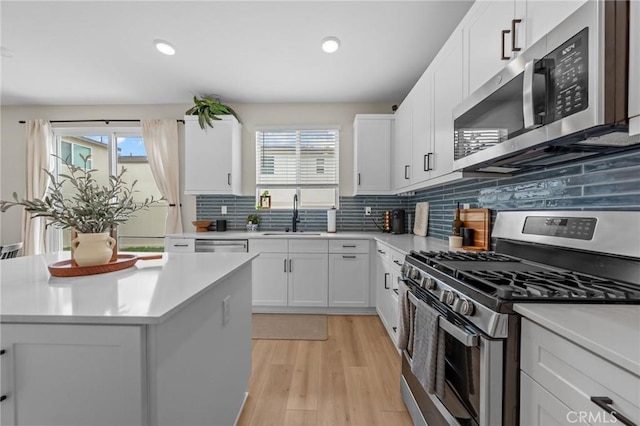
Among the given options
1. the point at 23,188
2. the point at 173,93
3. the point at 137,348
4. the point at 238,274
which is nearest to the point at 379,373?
the point at 238,274

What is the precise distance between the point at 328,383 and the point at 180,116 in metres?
3.68

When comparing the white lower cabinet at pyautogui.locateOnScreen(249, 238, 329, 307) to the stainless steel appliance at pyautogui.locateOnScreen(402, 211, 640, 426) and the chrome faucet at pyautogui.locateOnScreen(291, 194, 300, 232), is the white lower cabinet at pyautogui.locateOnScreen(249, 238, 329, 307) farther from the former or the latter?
the stainless steel appliance at pyautogui.locateOnScreen(402, 211, 640, 426)

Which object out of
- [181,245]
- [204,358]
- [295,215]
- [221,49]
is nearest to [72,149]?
[181,245]

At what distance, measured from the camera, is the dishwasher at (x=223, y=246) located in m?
3.07

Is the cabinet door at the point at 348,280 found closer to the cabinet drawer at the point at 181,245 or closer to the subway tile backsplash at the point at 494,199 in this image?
the subway tile backsplash at the point at 494,199

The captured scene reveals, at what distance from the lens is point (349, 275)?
3.04 metres

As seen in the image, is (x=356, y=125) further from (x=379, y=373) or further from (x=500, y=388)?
(x=500, y=388)

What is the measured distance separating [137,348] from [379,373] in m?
1.78

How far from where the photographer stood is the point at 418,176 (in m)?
2.45

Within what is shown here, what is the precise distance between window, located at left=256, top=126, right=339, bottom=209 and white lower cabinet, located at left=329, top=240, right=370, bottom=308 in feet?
2.75

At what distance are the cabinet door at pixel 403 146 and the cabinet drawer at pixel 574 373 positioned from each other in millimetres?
2092

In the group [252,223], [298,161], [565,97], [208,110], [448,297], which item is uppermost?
[208,110]

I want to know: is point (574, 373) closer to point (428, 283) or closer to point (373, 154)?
point (428, 283)

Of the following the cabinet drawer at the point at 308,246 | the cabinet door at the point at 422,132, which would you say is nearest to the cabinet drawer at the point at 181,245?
the cabinet drawer at the point at 308,246
